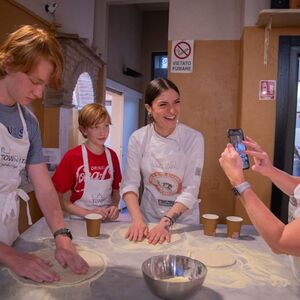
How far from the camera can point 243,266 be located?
115 cm

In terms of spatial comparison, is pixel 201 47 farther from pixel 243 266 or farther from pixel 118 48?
pixel 243 266

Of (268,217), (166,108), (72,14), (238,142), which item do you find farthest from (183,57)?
(268,217)

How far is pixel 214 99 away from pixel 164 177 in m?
1.75

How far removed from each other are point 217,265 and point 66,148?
2.32 meters

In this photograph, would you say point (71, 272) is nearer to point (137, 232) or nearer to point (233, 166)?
point (137, 232)

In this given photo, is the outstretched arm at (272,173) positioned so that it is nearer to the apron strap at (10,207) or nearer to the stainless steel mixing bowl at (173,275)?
the stainless steel mixing bowl at (173,275)

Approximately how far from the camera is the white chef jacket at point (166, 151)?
176 centimetres

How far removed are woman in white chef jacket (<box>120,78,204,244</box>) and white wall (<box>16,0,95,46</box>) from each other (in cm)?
151

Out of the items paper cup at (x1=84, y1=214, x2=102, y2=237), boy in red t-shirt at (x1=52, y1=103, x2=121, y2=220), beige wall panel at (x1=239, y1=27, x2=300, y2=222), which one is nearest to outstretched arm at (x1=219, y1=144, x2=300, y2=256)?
paper cup at (x1=84, y1=214, x2=102, y2=237)

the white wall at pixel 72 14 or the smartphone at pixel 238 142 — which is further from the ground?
the white wall at pixel 72 14

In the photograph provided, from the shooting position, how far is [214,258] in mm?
1187

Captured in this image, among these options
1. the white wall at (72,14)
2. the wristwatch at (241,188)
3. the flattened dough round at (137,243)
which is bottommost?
the flattened dough round at (137,243)

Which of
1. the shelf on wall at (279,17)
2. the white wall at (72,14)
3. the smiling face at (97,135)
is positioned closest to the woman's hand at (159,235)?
the smiling face at (97,135)

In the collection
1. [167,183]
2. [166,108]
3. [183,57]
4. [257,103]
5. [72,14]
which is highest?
[72,14]
